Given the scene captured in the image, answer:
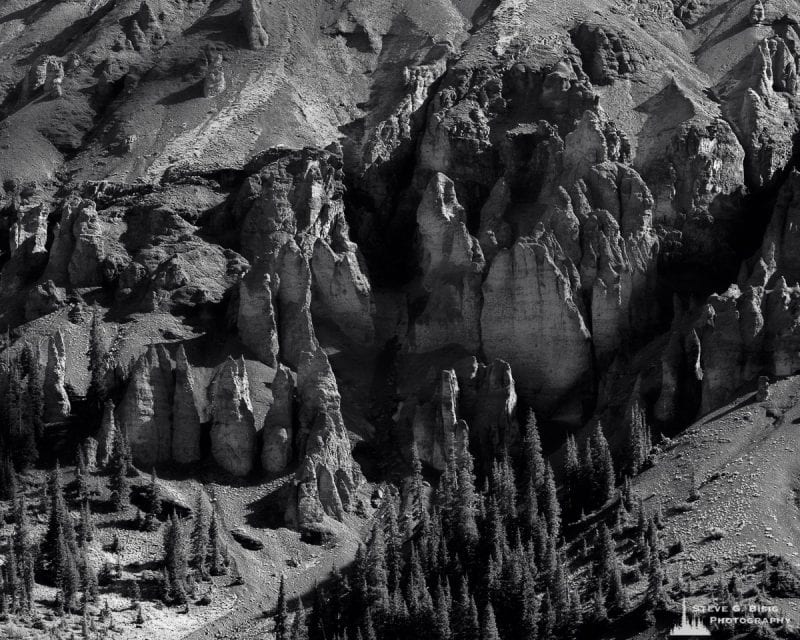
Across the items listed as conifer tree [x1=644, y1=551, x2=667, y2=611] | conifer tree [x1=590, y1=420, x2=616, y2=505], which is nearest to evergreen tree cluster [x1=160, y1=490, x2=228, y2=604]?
conifer tree [x1=590, y1=420, x2=616, y2=505]

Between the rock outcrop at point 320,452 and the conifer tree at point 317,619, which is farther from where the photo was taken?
the rock outcrop at point 320,452

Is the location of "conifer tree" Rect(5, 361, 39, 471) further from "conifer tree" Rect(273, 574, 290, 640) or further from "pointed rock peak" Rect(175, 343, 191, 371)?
"conifer tree" Rect(273, 574, 290, 640)

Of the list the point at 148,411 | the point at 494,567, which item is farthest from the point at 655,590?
the point at 148,411

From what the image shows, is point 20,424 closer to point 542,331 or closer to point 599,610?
point 542,331

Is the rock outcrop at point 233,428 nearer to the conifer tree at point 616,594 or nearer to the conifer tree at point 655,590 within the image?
the conifer tree at point 616,594

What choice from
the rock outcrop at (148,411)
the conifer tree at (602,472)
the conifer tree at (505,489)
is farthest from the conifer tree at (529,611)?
the rock outcrop at (148,411)

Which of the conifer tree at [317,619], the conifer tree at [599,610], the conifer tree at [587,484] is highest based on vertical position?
the conifer tree at [587,484]

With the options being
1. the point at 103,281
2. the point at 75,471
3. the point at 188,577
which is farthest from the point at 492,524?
the point at 103,281
